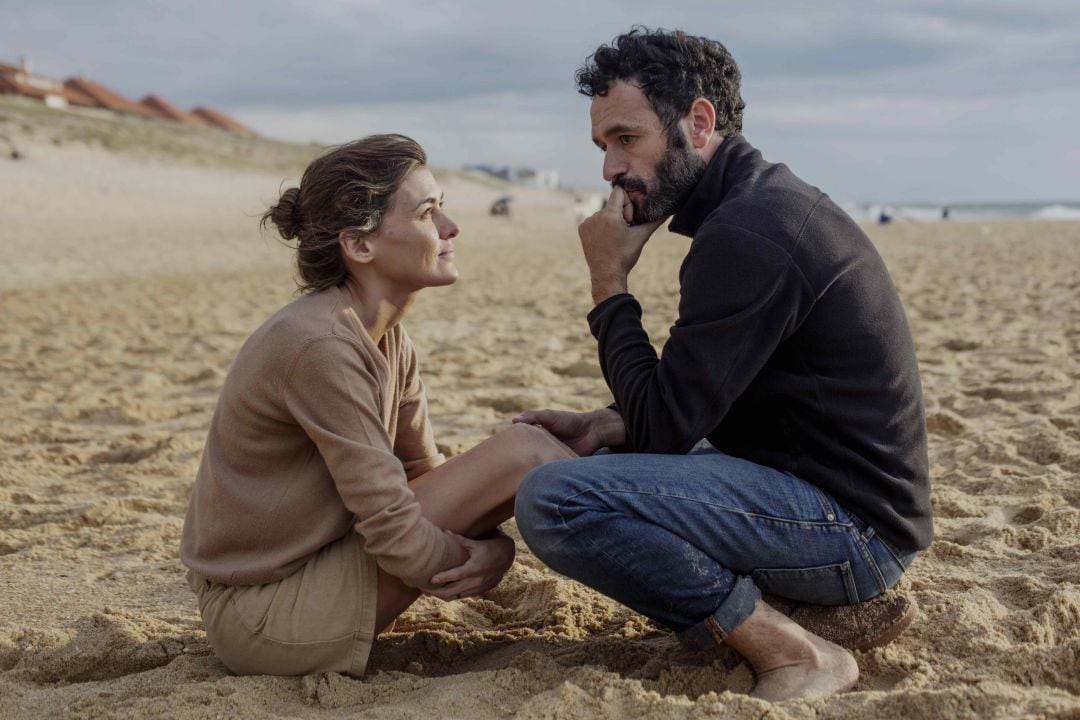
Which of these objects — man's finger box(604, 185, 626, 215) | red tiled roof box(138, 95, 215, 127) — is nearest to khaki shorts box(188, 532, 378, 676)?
man's finger box(604, 185, 626, 215)

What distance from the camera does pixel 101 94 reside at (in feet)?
173

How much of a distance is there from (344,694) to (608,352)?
1015 mm

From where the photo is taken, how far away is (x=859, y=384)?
2361mm

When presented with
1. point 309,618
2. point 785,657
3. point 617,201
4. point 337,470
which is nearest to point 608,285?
point 617,201

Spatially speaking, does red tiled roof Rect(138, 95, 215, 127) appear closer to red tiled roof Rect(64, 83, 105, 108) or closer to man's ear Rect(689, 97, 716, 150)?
red tiled roof Rect(64, 83, 105, 108)

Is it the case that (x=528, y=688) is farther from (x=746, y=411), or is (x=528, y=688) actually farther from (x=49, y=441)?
(x=49, y=441)

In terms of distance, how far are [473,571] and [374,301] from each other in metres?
0.72

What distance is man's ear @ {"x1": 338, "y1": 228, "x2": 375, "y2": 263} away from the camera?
2.58 metres

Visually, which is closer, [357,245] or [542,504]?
[542,504]

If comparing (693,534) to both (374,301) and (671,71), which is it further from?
(671,71)

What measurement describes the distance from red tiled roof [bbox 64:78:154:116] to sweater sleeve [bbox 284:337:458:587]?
53881 millimetres

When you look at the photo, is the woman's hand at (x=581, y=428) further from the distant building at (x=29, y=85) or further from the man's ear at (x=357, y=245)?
the distant building at (x=29, y=85)

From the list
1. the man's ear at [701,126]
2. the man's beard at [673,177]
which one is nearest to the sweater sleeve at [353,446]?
the man's beard at [673,177]

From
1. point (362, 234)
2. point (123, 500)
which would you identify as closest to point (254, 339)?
point (362, 234)
